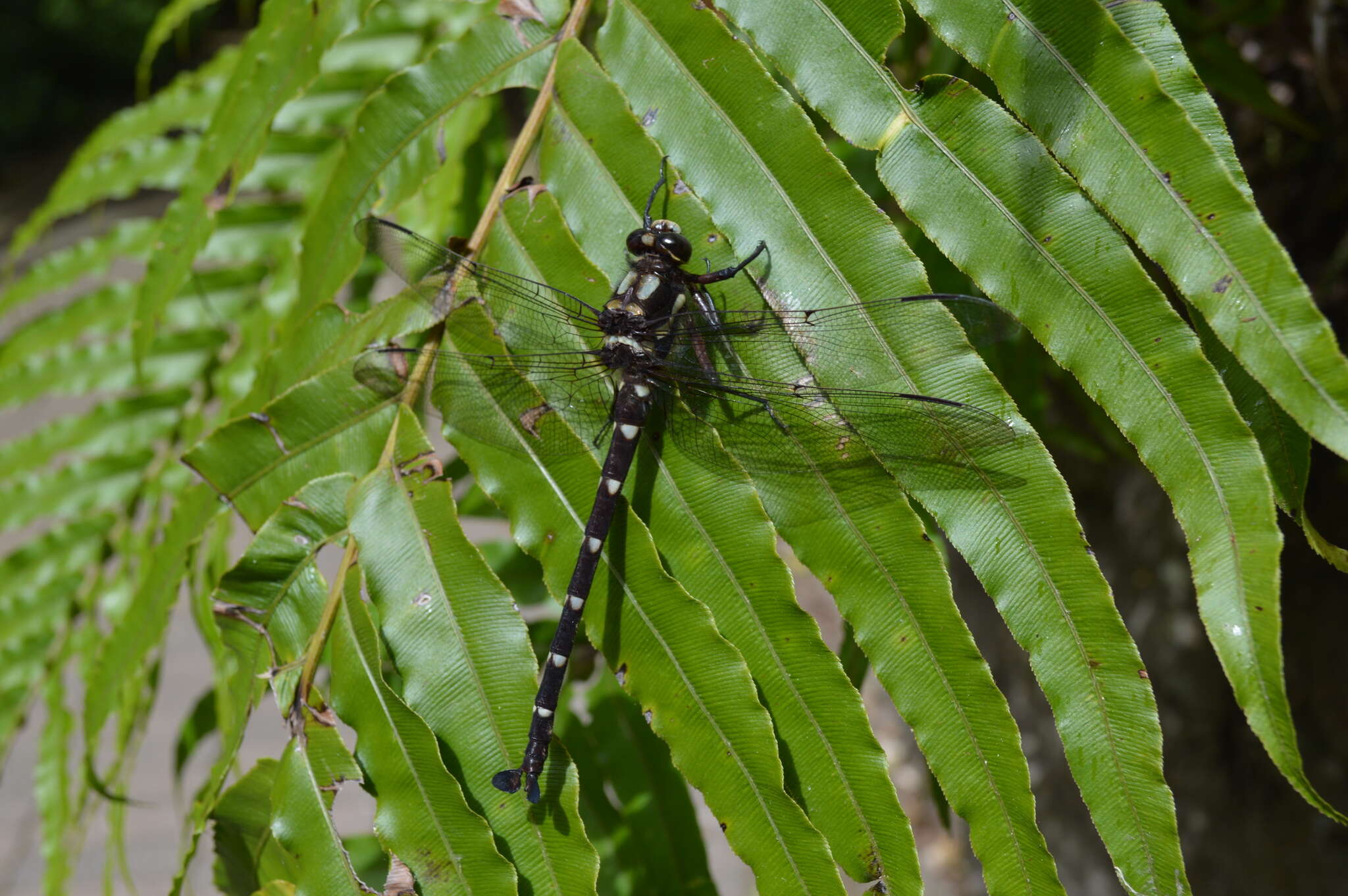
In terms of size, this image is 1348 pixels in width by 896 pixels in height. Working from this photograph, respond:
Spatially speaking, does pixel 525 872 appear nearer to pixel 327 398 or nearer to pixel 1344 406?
pixel 327 398

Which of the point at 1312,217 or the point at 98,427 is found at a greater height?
the point at 98,427

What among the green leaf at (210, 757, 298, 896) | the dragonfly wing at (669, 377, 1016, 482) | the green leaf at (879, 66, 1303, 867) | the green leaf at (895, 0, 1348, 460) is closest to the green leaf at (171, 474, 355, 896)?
the green leaf at (210, 757, 298, 896)

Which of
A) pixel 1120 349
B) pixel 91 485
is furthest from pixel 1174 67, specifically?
pixel 91 485

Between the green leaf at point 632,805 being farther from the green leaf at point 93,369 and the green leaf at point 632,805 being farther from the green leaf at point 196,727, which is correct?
the green leaf at point 93,369

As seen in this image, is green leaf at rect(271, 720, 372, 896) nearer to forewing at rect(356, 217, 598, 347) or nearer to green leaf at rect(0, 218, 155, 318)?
forewing at rect(356, 217, 598, 347)

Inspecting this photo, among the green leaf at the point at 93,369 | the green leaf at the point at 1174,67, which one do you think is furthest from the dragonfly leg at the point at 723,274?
the green leaf at the point at 93,369

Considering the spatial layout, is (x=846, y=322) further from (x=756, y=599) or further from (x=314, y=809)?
(x=314, y=809)

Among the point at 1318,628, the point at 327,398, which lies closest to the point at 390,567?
the point at 327,398
